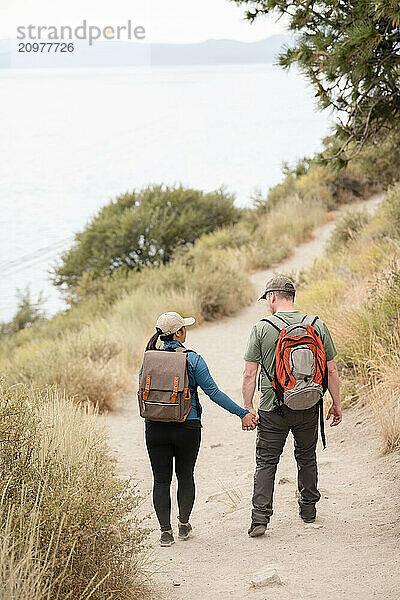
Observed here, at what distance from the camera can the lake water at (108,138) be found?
3822cm

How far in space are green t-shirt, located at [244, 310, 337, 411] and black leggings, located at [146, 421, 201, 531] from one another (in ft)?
1.62

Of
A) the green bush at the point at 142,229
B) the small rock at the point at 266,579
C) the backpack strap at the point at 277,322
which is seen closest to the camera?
the small rock at the point at 266,579

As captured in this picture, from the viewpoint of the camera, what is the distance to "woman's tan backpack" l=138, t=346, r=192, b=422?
13.9 ft

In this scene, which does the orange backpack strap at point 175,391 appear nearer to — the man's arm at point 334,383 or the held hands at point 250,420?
the held hands at point 250,420

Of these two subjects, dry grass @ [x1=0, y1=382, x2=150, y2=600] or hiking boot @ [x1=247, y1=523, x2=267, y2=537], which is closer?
dry grass @ [x1=0, y1=382, x2=150, y2=600]

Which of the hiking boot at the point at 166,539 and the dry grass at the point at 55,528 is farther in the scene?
the hiking boot at the point at 166,539

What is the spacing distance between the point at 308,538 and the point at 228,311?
9080 millimetres

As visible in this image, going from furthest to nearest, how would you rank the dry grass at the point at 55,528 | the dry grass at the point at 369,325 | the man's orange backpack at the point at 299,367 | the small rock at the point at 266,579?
the dry grass at the point at 369,325 < the man's orange backpack at the point at 299,367 < the small rock at the point at 266,579 < the dry grass at the point at 55,528

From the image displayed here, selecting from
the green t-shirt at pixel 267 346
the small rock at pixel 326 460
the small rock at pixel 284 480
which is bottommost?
the small rock at pixel 284 480

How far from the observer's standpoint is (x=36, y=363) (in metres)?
9.31

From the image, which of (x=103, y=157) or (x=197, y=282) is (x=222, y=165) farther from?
(x=197, y=282)

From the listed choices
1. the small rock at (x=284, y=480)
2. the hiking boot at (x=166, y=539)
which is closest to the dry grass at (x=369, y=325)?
the small rock at (x=284, y=480)

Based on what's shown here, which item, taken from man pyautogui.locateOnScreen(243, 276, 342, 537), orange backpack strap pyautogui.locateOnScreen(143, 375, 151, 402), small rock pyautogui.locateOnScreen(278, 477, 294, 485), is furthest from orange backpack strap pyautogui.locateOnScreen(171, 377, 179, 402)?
small rock pyautogui.locateOnScreen(278, 477, 294, 485)

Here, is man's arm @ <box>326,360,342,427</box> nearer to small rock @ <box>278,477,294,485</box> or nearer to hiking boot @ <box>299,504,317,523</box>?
hiking boot @ <box>299,504,317,523</box>
